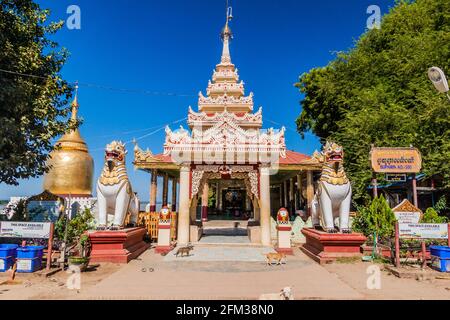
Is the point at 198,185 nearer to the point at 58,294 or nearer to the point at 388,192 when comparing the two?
the point at 58,294

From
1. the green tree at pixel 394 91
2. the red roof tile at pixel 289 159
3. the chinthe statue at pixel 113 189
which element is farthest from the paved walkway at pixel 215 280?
the green tree at pixel 394 91

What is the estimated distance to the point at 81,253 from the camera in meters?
7.93

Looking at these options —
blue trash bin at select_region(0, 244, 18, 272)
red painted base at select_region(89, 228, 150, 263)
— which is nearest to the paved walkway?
red painted base at select_region(89, 228, 150, 263)

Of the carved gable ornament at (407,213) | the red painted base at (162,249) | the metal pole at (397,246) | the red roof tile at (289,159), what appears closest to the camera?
the metal pole at (397,246)

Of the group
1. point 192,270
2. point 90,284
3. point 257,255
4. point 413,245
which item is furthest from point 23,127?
point 413,245

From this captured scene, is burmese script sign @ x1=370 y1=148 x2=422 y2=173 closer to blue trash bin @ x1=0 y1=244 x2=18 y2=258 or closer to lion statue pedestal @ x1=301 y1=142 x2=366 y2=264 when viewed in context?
lion statue pedestal @ x1=301 y1=142 x2=366 y2=264

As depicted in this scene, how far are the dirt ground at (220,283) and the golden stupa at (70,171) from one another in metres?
16.7

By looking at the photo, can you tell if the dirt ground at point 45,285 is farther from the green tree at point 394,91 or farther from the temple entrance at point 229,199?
the temple entrance at point 229,199

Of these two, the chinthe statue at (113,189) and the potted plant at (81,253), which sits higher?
the chinthe statue at (113,189)

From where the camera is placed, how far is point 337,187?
9.08 m

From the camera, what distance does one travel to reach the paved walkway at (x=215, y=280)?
5.38m

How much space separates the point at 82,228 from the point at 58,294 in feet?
14.6

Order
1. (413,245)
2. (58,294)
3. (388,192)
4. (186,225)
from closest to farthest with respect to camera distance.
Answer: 1. (58,294)
2. (413,245)
3. (186,225)
4. (388,192)

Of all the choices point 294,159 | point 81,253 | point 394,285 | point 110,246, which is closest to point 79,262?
point 81,253
